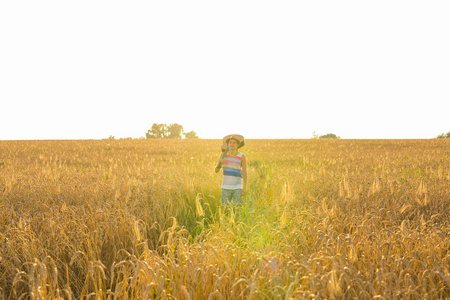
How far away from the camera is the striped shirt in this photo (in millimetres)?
5124

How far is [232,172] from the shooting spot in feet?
16.8

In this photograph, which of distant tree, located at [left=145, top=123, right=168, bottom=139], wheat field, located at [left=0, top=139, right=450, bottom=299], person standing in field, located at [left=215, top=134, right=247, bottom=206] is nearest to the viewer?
wheat field, located at [left=0, top=139, right=450, bottom=299]

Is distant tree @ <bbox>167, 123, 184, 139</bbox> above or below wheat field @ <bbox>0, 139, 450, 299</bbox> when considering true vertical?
above

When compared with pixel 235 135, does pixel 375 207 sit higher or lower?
lower

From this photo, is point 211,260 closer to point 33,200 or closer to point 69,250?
point 69,250

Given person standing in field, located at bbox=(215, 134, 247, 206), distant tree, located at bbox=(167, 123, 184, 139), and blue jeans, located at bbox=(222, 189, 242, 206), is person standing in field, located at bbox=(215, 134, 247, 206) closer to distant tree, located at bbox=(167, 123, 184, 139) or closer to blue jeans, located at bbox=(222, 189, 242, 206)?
blue jeans, located at bbox=(222, 189, 242, 206)

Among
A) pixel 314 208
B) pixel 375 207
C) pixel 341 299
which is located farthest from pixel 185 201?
pixel 341 299

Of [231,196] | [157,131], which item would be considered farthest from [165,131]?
[231,196]

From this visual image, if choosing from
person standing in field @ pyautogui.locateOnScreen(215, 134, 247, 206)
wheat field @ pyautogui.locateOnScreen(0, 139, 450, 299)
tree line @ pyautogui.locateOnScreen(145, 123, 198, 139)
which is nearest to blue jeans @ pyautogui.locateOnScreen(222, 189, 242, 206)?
person standing in field @ pyautogui.locateOnScreen(215, 134, 247, 206)

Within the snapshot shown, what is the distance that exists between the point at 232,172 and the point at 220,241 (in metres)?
2.24

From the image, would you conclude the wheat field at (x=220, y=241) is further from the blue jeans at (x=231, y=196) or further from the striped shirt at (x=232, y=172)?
the striped shirt at (x=232, y=172)

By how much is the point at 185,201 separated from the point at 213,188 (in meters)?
0.75

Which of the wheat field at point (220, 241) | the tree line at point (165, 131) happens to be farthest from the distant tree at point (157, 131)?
the wheat field at point (220, 241)

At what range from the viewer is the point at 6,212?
417 cm
